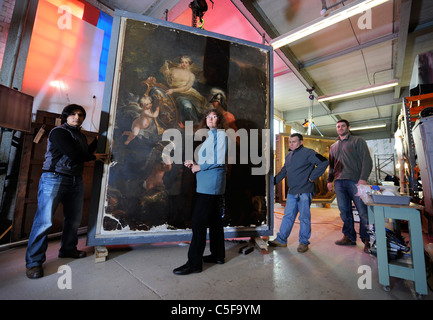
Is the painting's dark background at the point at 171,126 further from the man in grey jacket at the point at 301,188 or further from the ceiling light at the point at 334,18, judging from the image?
A: the ceiling light at the point at 334,18

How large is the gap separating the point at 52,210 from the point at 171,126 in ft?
5.61

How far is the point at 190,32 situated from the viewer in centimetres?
310

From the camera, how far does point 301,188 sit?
3027mm

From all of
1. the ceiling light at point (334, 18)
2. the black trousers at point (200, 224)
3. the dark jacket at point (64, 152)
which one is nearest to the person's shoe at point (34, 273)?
the dark jacket at point (64, 152)

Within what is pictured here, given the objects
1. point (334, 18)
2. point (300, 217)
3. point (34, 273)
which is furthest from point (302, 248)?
point (334, 18)

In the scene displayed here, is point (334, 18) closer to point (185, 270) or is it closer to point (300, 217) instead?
point (300, 217)

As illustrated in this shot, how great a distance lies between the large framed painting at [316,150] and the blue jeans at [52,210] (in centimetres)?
587

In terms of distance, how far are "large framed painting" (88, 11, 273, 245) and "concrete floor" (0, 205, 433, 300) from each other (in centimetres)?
35

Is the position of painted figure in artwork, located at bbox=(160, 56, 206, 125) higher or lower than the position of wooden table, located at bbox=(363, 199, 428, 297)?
higher

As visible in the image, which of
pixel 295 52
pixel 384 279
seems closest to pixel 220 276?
pixel 384 279

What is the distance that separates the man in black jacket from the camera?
212 centimetres

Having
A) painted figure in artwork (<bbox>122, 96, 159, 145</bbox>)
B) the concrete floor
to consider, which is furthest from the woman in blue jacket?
painted figure in artwork (<bbox>122, 96, 159, 145</bbox>)

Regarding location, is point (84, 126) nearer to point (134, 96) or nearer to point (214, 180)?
point (134, 96)

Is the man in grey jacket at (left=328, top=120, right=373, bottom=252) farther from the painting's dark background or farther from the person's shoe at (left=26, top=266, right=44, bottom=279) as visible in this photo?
the person's shoe at (left=26, top=266, right=44, bottom=279)
